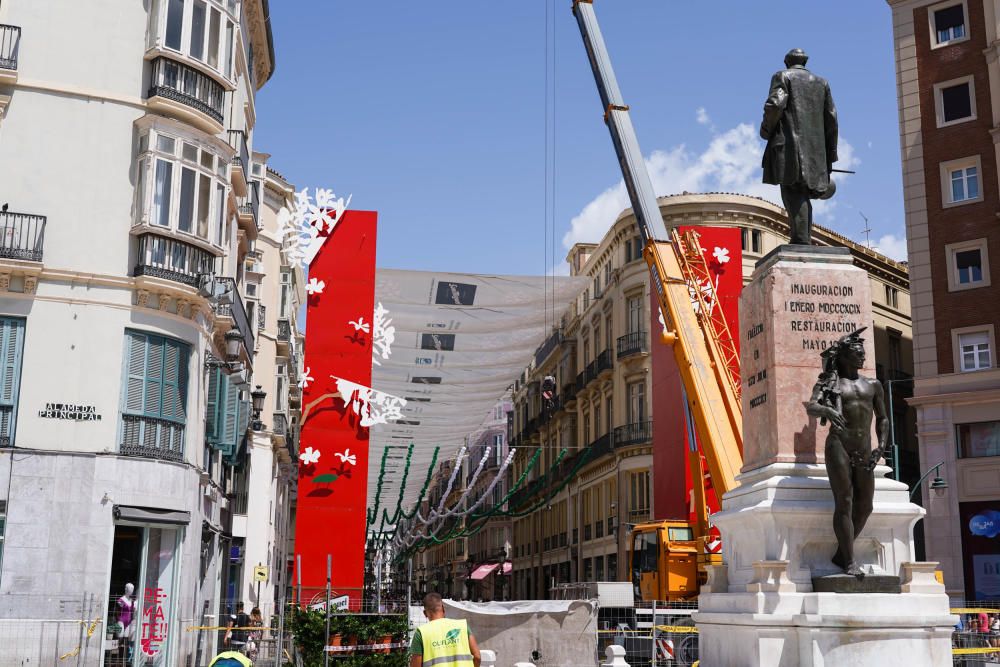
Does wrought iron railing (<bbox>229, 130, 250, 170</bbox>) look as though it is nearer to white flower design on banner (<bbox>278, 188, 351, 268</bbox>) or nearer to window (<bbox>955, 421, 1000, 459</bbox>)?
white flower design on banner (<bbox>278, 188, 351, 268</bbox>)

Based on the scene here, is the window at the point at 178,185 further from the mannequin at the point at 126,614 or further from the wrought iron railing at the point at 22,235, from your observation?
the mannequin at the point at 126,614

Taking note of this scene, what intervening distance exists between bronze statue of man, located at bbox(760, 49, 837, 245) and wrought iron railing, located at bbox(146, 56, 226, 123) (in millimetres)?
14452

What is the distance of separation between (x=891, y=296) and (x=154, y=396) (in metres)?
41.8

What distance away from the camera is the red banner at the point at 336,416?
29.6 meters

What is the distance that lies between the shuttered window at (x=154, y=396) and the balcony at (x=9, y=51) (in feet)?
17.7

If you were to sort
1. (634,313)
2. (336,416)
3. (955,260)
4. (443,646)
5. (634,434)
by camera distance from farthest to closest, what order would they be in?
(634,313)
(634,434)
(955,260)
(336,416)
(443,646)

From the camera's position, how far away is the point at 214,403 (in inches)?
1039

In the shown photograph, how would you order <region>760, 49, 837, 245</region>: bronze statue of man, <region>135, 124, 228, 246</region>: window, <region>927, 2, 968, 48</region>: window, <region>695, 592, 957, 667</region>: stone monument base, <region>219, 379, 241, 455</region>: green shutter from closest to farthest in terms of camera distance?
<region>695, 592, 957, 667</region>: stone monument base
<region>760, 49, 837, 245</region>: bronze statue of man
<region>135, 124, 228, 246</region>: window
<region>219, 379, 241, 455</region>: green shutter
<region>927, 2, 968, 48</region>: window

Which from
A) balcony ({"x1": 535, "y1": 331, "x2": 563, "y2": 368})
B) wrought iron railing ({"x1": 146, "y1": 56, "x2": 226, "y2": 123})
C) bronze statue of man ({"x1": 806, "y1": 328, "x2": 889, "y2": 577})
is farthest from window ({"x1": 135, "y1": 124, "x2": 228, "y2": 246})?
balcony ({"x1": 535, "y1": 331, "x2": 563, "y2": 368})

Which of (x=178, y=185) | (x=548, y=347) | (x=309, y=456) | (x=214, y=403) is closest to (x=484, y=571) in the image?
(x=548, y=347)

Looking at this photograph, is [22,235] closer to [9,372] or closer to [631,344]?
[9,372]

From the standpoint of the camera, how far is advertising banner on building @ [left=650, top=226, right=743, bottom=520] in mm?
37000

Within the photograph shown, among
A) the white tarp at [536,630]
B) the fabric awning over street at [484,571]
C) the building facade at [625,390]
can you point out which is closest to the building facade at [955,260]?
the building facade at [625,390]

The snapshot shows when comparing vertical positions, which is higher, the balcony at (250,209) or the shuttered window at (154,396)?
the balcony at (250,209)
